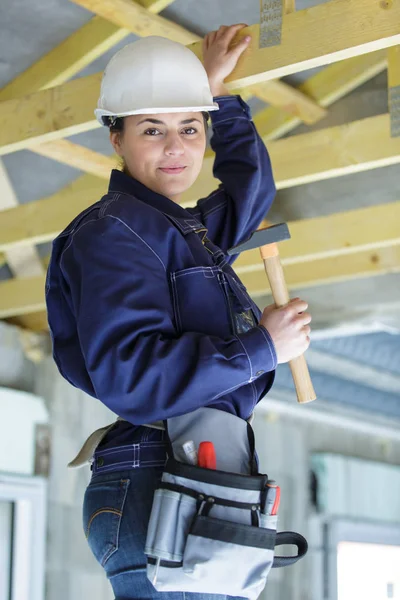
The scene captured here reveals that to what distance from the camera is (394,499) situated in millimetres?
7891

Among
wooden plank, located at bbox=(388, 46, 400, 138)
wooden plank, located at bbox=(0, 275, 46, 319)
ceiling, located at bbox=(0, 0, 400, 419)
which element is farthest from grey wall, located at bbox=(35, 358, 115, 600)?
wooden plank, located at bbox=(388, 46, 400, 138)

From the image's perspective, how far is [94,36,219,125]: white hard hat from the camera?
186 cm

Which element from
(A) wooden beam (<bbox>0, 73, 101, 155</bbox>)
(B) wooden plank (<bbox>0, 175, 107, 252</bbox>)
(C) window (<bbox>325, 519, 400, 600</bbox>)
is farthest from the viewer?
(C) window (<bbox>325, 519, 400, 600</bbox>)

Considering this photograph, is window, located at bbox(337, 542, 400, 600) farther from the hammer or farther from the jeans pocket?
the jeans pocket

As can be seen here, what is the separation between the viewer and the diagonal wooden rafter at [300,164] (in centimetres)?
363

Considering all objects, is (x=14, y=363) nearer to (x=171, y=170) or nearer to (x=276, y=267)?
(x=171, y=170)

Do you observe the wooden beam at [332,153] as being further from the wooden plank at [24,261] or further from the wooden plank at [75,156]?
the wooden plank at [24,261]

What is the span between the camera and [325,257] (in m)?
4.95

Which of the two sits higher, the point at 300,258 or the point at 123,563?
the point at 300,258

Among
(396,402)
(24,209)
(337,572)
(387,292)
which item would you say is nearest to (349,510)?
(337,572)

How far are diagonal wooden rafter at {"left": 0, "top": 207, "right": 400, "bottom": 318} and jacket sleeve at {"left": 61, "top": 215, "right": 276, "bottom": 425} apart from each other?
8.98 feet

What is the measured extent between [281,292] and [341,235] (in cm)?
264

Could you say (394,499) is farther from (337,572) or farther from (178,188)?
(178,188)

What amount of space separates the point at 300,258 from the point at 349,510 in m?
3.44
